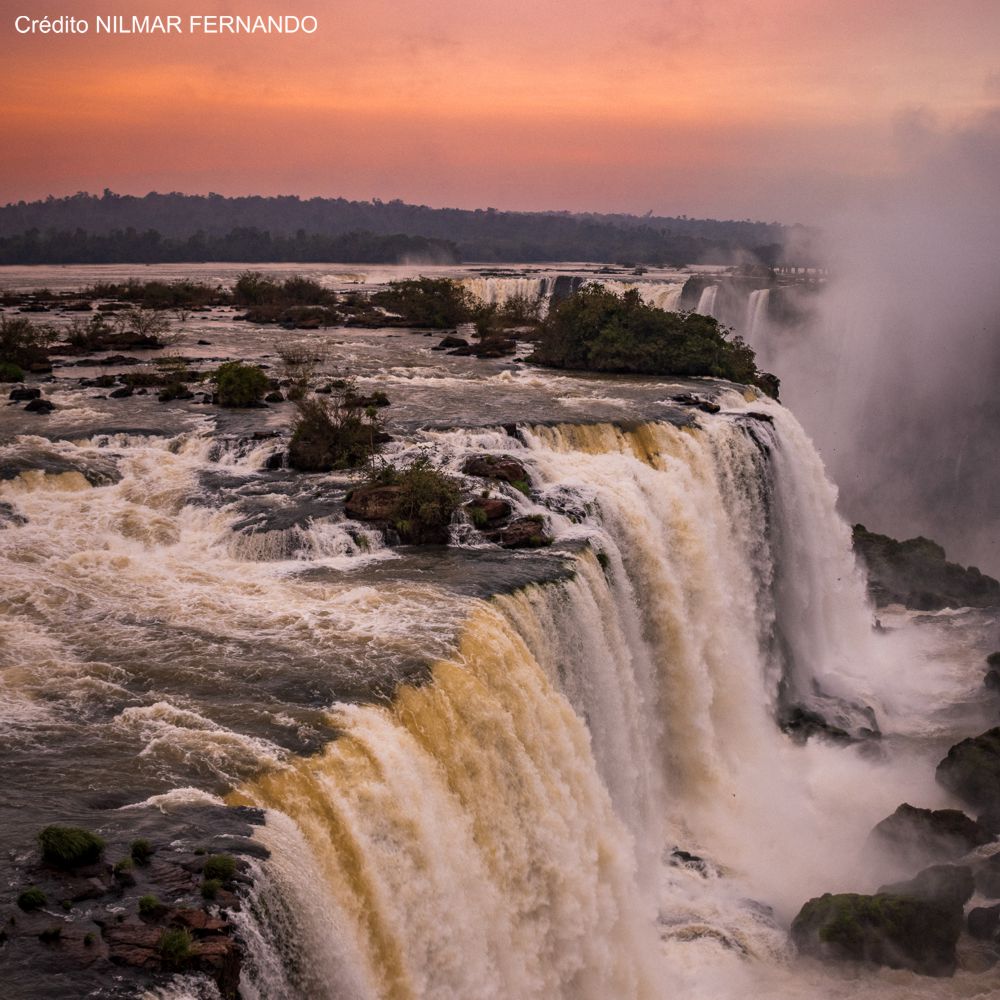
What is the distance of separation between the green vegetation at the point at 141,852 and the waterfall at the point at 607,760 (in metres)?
0.89

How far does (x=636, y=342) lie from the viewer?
32.4 metres

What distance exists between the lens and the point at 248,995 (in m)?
7.60

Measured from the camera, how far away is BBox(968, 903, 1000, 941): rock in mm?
14859

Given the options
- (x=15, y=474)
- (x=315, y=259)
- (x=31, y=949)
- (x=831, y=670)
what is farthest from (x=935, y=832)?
(x=315, y=259)

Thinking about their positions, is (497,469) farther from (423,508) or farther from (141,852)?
(141,852)

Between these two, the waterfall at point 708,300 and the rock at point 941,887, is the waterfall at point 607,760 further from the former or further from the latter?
the waterfall at point 708,300

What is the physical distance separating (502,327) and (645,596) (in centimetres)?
2637

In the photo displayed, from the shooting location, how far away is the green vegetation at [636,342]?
3216 centimetres

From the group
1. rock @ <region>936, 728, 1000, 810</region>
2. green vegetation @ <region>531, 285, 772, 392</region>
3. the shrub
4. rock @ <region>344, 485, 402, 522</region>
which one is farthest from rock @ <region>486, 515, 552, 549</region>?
green vegetation @ <region>531, 285, 772, 392</region>

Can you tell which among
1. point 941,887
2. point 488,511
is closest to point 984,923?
point 941,887

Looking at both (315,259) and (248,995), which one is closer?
(248,995)

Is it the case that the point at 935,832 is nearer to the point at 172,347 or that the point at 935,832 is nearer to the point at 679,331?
the point at 679,331

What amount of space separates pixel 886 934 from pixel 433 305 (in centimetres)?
3422

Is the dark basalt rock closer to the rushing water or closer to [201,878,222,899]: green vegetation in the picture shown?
the rushing water
